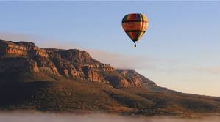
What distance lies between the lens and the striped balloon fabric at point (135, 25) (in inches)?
4387

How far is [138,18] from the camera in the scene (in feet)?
376

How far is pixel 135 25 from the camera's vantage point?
114 metres

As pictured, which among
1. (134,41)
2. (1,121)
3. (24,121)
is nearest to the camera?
(134,41)

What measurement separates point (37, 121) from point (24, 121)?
459cm

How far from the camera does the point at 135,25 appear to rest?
114 metres

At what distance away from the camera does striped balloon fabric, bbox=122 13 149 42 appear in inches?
4387

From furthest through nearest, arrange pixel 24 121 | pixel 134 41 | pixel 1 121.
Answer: pixel 24 121, pixel 1 121, pixel 134 41

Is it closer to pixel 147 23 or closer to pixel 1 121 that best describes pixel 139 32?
pixel 147 23

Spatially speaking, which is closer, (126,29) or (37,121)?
(126,29)

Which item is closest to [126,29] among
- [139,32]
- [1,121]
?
[139,32]

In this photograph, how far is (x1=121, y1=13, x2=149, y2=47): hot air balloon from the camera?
111438 millimetres

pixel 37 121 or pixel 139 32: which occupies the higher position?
pixel 139 32

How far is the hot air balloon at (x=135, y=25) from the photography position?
111 metres

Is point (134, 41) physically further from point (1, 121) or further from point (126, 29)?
point (1, 121)
